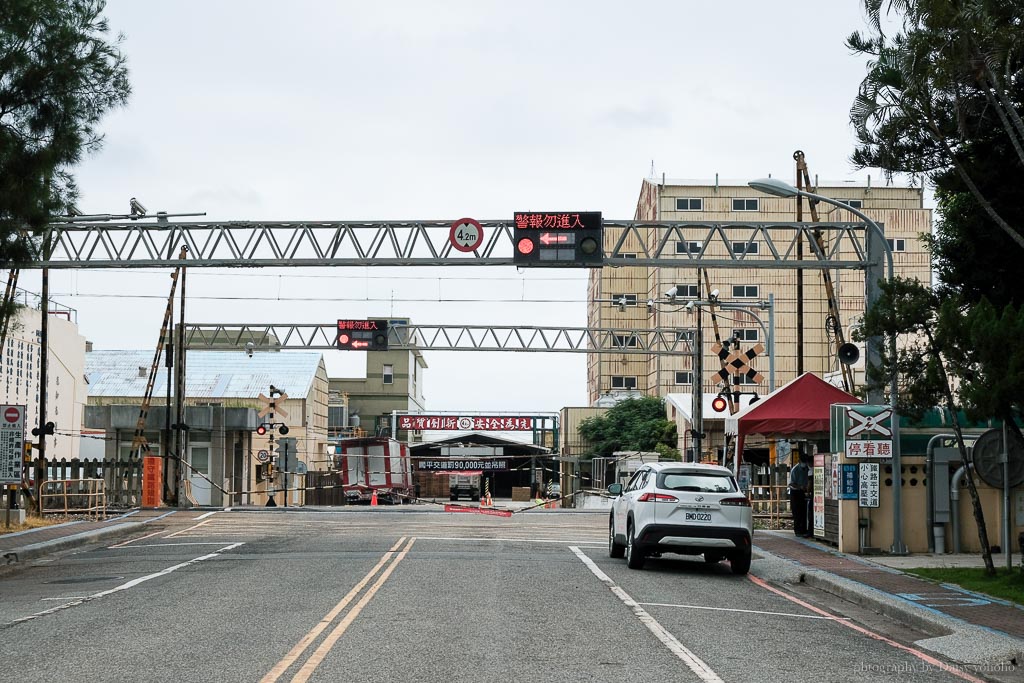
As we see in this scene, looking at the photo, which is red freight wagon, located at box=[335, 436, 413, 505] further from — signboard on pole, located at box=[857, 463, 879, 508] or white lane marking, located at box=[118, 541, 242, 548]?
signboard on pole, located at box=[857, 463, 879, 508]

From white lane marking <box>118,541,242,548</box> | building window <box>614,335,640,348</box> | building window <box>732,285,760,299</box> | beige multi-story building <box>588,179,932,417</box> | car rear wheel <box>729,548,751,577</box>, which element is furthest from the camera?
building window <box>732,285,760,299</box>

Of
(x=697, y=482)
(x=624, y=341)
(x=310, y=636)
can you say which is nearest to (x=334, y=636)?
(x=310, y=636)

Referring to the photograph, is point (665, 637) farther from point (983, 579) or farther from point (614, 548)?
point (614, 548)

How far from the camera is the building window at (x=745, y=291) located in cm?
8638

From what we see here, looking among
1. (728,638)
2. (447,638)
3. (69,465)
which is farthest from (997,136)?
(69,465)

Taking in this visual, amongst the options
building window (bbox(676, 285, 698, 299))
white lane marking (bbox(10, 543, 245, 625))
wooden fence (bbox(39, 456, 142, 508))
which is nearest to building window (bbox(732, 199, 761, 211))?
building window (bbox(676, 285, 698, 299))

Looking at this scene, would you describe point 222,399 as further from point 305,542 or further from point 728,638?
point 728,638

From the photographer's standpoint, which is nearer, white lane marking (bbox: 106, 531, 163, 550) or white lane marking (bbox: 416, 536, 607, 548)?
white lane marking (bbox: 106, 531, 163, 550)

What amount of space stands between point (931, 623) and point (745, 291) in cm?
7469

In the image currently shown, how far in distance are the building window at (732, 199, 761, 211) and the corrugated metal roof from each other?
32738 mm

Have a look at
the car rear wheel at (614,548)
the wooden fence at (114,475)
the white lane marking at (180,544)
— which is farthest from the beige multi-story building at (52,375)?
the car rear wheel at (614,548)

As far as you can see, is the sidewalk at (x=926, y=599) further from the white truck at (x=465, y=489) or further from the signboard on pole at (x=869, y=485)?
the white truck at (x=465, y=489)

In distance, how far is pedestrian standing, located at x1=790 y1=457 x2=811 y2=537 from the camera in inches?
1042

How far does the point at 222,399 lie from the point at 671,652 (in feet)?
184
